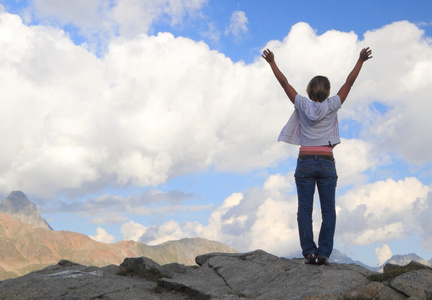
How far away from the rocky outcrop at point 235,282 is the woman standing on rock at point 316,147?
95cm

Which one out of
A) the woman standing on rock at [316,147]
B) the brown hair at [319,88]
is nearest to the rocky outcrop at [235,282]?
the woman standing on rock at [316,147]

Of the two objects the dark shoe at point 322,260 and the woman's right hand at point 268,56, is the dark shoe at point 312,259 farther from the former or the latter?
the woman's right hand at point 268,56

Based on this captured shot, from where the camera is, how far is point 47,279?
45.1 ft

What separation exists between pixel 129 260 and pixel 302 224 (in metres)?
6.68

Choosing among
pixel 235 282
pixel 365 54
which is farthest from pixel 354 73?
pixel 235 282

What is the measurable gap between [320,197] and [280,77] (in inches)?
137

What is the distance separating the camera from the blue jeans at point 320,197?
1223 centimetres

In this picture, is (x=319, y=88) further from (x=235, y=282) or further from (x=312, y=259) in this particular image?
(x=235, y=282)

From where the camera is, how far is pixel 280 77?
42.2 feet

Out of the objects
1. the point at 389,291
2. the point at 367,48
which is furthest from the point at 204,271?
the point at 367,48

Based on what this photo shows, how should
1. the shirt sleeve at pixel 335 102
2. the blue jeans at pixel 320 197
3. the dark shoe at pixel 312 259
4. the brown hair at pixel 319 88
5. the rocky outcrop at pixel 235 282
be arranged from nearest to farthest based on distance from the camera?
the rocky outcrop at pixel 235 282, the blue jeans at pixel 320 197, the shirt sleeve at pixel 335 102, the brown hair at pixel 319 88, the dark shoe at pixel 312 259

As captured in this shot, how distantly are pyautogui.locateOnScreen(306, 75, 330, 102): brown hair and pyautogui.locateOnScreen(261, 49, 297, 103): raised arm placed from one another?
1.64 ft

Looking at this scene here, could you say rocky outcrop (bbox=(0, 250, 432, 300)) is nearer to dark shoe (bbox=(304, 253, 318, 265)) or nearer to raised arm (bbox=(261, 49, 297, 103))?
dark shoe (bbox=(304, 253, 318, 265))

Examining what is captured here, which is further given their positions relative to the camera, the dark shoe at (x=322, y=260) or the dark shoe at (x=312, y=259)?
the dark shoe at (x=312, y=259)
